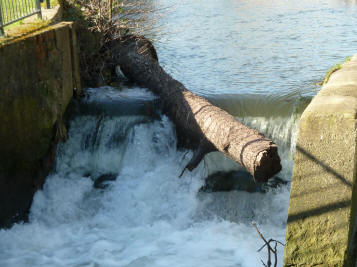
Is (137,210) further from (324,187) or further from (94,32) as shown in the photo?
(94,32)

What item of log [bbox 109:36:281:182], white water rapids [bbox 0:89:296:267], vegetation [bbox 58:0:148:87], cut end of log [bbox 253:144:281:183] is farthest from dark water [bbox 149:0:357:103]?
cut end of log [bbox 253:144:281:183]

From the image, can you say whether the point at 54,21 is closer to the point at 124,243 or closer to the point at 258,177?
the point at 124,243

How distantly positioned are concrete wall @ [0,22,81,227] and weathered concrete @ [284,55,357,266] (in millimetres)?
3655

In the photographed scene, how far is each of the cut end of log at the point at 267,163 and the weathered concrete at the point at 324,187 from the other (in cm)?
64

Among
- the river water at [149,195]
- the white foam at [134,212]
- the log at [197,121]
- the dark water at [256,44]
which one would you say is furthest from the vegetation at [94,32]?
the dark water at [256,44]

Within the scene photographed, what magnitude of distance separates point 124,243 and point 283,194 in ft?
7.55

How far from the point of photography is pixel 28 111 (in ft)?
21.5

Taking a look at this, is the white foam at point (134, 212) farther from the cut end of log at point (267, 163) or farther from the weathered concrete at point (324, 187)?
the weathered concrete at point (324, 187)

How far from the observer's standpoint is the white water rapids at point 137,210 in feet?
20.4

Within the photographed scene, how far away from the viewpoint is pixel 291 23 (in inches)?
615

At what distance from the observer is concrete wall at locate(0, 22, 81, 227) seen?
6.21 metres

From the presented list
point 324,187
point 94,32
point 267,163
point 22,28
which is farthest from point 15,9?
point 324,187

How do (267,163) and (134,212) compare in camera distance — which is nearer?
(267,163)

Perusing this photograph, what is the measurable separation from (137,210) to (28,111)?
1.99 m
